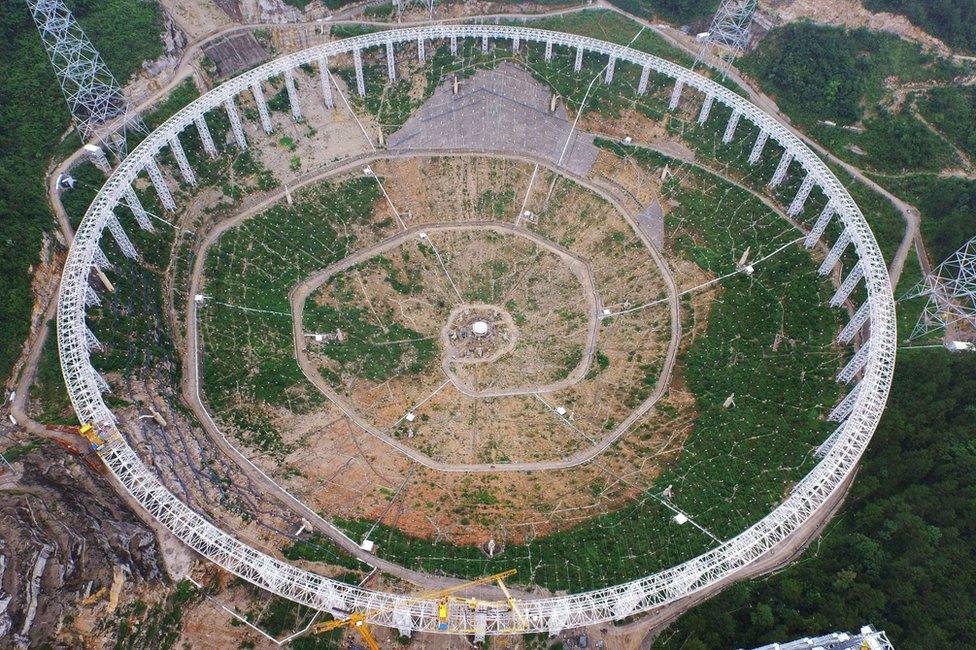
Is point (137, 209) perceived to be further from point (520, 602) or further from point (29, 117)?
point (520, 602)

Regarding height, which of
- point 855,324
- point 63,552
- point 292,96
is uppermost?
point 292,96

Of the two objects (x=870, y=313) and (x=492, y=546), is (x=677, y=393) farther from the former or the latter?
(x=492, y=546)

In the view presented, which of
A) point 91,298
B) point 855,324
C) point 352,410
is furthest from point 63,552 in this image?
point 855,324

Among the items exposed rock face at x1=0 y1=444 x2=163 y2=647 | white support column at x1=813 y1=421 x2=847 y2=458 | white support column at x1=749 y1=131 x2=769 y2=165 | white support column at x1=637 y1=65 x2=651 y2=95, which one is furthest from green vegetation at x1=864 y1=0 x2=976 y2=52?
exposed rock face at x1=0 y1=444 x2=163 y2=647

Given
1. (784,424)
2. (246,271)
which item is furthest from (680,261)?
(246,271)

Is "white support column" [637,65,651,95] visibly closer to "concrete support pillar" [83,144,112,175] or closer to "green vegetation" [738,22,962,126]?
"green vegetation" [738,22,962,126]

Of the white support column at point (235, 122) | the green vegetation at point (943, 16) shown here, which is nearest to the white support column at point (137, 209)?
the white support column at point (235, 122)

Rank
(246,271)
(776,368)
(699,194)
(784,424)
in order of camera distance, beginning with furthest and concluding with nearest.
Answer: (699,194)
(246,271)
(776,368)
(784,424)
